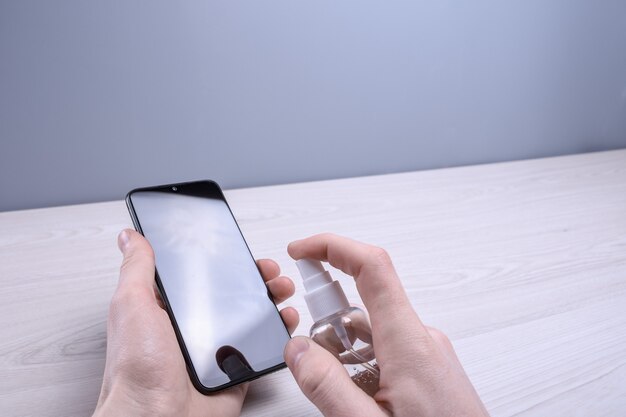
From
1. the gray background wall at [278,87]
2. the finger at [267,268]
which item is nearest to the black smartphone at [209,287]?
the finger at [267,268]

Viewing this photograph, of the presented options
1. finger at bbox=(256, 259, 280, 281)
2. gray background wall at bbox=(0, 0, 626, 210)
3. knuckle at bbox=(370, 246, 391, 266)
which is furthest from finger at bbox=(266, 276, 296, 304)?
gray background wall at bbox=(0, 0, 626, 210)

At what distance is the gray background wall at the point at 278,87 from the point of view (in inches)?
21.0

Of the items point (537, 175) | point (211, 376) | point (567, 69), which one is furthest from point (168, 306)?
point (567, 69)

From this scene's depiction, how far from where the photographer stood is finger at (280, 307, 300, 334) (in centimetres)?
38

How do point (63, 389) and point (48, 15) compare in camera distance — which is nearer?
point (63, 389)

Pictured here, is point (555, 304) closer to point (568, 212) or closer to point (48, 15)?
point (568, 212)

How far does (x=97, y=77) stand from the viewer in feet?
1.79

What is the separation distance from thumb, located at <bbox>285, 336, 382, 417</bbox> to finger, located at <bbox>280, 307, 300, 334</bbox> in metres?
0.09

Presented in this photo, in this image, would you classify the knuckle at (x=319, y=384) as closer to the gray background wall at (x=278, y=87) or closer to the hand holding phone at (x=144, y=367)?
the hand holding phone at (x=144, y=367)

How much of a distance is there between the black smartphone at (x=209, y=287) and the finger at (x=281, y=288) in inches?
0.4

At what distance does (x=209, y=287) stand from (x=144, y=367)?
0.10 meters

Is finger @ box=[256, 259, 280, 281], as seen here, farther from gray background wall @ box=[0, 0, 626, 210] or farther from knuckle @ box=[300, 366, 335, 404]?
gray background wall @ box=[0, 0, 626, 210]

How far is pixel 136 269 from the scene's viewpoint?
321 mm

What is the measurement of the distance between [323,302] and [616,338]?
0.93 feet
